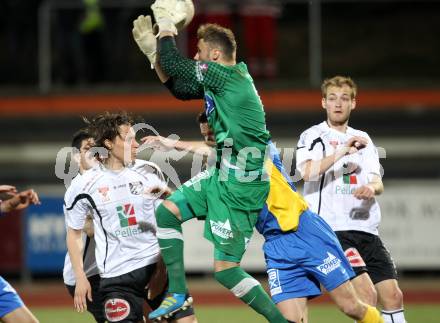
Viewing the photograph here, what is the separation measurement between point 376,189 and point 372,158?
18.6 inches

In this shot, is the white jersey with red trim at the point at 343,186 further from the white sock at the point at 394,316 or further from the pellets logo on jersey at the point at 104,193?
the pellets logo on jersey at the point at 104,193

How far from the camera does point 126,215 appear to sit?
21.2 feet

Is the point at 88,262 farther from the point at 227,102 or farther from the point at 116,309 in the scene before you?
the point at 227,102

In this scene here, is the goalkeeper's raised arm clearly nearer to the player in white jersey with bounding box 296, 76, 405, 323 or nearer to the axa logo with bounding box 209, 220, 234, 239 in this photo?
the axa logo with bounding box 209, 220, 234, 239

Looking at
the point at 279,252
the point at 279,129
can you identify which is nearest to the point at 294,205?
the point at 279,252

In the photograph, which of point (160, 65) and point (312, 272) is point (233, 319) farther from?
point (160, 65)

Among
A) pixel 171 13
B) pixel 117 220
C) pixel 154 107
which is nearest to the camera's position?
pixel 171 13

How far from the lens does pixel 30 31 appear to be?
14.3 meters

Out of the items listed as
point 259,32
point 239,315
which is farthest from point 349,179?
point 259,32

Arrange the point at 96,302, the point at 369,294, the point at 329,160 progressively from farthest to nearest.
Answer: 1. the point at 369,294
2. the point at 96,302
3. the point at 329,160

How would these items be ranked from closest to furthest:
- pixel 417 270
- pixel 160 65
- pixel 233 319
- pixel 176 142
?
1. pixel 160 65
2. pixel 176 142
3. pixel 233 319
4. pixel 417 270

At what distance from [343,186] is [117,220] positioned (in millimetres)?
1817

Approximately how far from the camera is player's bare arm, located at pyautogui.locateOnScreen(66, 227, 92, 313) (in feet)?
20.4

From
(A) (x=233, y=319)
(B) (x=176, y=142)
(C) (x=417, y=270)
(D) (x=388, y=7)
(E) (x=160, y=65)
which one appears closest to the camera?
(E) (x=160, y=65)
